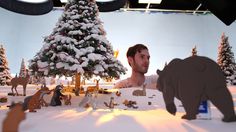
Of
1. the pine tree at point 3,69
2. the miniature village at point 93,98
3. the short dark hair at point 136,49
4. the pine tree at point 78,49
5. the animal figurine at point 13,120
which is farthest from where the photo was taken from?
the pine tree at point 3,69

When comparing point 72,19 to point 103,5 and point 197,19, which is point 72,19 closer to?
point 103,5

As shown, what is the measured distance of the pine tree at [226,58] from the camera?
12.4m

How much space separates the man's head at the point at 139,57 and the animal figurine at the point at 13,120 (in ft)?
20.5

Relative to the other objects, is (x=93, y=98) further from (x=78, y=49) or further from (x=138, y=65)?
(x=138, y=65)

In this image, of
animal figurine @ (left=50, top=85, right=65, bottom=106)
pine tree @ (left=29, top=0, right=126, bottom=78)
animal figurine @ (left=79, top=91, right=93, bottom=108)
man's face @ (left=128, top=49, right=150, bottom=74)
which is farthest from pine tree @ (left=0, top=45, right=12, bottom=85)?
animal figurine @ (left=79, top=91, right=93, bottom=108)

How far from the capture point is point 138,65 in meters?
8.95

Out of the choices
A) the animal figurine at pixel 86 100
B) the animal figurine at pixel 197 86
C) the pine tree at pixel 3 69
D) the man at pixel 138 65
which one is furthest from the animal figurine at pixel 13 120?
the pine tree at pixel 3 69

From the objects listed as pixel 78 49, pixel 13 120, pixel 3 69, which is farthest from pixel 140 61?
pixel 13 120

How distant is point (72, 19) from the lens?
623 cm

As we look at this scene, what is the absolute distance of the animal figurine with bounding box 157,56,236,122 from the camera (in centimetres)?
330

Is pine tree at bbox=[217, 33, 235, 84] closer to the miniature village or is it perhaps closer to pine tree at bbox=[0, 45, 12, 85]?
the miniature village

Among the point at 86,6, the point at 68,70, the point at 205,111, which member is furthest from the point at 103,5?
the point at 205,111

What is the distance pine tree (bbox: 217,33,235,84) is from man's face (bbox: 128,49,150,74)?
16.5ft

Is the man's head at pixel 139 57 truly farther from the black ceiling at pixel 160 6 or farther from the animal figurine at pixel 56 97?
the animal figurine at pixel 56 97
